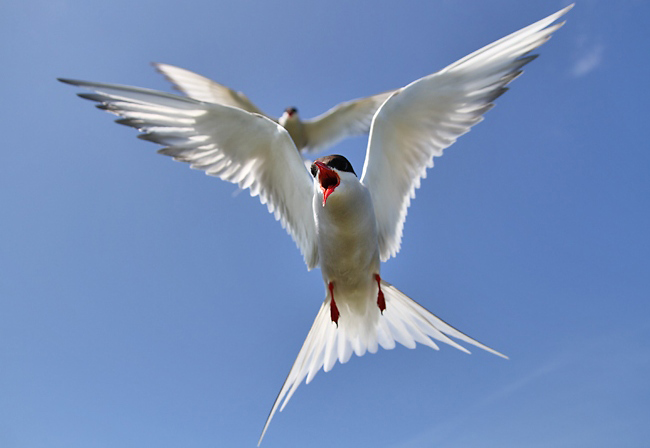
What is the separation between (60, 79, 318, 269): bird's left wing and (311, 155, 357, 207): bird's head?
1.56ft

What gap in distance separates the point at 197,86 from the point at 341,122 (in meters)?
2.48

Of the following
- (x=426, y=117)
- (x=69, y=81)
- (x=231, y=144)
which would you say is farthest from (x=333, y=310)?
(x=69, y=81)

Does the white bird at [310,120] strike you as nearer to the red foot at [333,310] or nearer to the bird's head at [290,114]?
the bird's head at [290,114]

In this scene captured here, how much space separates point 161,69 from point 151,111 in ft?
12.0

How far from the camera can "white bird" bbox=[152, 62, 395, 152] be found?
7.05 metres

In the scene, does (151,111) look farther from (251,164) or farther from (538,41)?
(538,41)

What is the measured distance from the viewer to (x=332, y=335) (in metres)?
4.11

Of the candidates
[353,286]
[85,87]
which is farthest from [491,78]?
[85,87]

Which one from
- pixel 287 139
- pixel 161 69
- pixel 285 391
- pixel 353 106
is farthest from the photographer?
pixel 353 106

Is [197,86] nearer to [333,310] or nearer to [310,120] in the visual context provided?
[310,120]

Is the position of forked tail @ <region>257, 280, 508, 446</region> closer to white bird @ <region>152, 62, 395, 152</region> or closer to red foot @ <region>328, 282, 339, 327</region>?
red foot @ <region>328, 282, 339, 327</region>

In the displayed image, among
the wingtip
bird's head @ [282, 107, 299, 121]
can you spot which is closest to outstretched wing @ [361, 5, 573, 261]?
the wingtip

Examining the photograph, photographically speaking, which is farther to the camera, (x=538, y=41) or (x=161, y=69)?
(x=161, y=69)

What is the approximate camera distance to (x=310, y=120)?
8773 millimetres
